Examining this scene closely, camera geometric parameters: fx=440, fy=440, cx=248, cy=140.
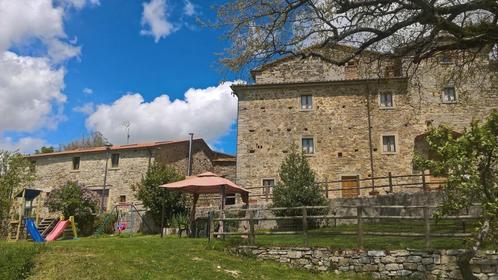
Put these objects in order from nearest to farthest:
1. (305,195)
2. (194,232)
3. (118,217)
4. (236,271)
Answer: (236,271) < (194,232) < (305,195) < (118,217)

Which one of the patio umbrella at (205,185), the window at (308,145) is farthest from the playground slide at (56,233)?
the window at (308,145)

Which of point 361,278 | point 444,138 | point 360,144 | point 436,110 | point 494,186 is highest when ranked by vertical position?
point 436,110

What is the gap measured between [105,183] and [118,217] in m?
4.97

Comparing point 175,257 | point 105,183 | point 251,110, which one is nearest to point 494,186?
point 175,257

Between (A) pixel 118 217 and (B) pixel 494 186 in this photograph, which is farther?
(A) pixel 118 217

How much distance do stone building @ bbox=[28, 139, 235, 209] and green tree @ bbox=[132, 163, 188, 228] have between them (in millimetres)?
5077

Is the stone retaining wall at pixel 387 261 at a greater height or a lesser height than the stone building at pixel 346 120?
lesser

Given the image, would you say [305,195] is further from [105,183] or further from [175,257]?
[105,183]

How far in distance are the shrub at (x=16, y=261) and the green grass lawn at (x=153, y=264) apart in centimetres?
17

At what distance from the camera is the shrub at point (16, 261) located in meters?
9.19

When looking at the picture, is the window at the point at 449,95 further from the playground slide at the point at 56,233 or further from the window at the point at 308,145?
the playground slide at the point at 56,233

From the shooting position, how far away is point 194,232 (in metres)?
16.2

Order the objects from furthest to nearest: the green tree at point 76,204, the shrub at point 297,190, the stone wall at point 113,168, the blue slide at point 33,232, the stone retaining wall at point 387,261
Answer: the stone wall at point 113,168 < the green tree at point 76,204 < the shrub at point 297,190 < the blue slide at point 33,232 < the stone retaining wall at point 387,261

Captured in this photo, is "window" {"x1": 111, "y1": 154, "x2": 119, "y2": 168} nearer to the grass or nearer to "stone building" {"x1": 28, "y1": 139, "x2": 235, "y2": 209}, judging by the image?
"stone building" {"x1": 28, "y1": 139, "x2": 235, "y2": 209}
